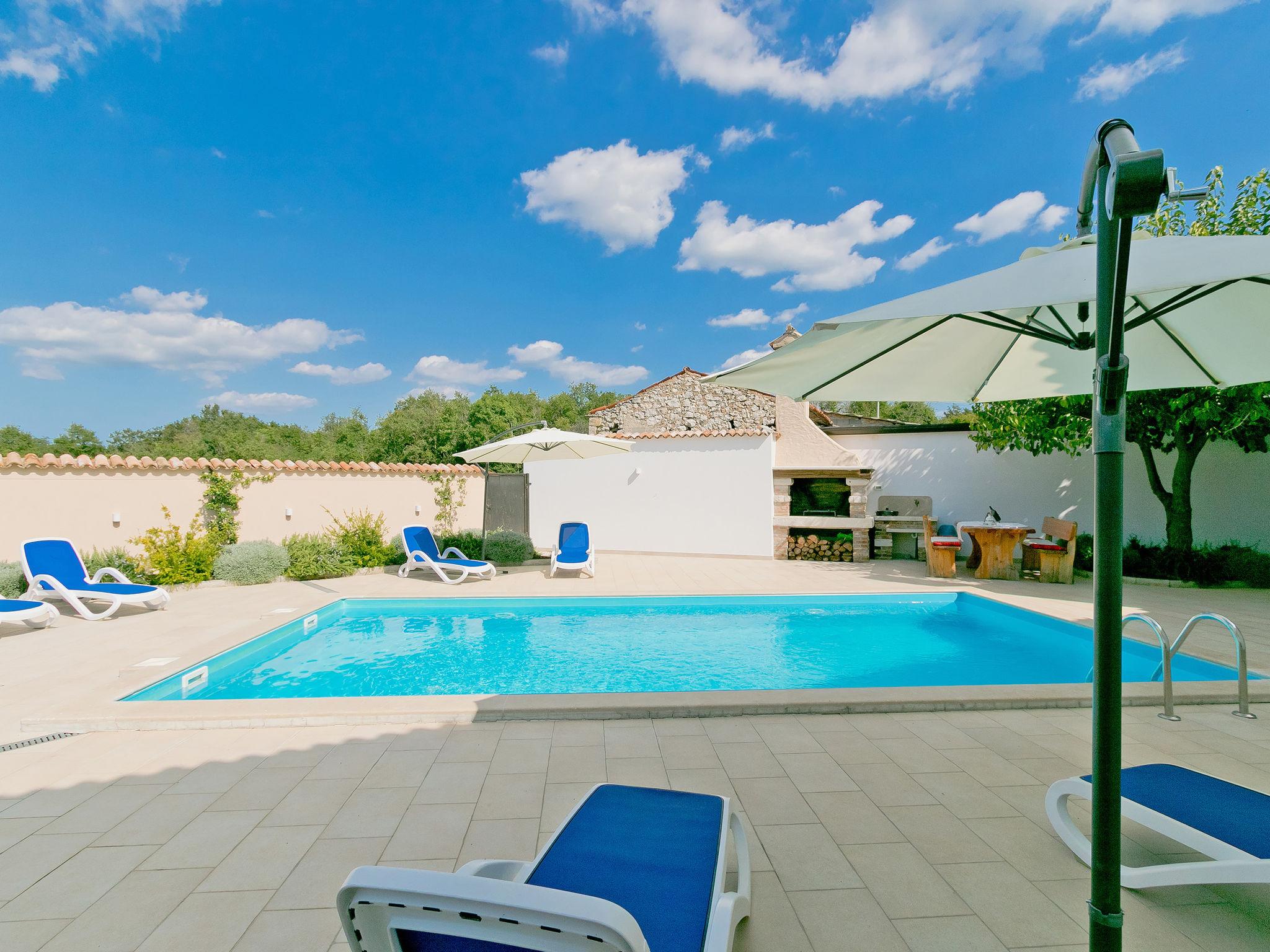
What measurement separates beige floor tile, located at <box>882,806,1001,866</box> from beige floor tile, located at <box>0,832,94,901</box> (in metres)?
3.57

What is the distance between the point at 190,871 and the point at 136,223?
28204mm

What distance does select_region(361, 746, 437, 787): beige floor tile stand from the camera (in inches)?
122

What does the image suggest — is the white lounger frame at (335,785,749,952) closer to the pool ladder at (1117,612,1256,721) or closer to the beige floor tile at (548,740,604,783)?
the beige floor tile at (548,740,604,783)

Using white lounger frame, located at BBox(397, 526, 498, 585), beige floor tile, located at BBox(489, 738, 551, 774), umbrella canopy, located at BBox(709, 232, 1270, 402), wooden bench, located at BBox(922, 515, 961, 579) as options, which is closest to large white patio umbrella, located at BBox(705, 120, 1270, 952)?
umbrella canopy, located at BBox(709, 232, 1270, 402)

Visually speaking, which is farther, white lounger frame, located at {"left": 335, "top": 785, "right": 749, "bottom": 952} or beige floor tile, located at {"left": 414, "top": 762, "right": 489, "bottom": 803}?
beige floor tile, located at {"left": 414, "top": 762, "right": 489, "bottom": 803}

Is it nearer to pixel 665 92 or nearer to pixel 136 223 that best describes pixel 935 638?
pixel 665 92

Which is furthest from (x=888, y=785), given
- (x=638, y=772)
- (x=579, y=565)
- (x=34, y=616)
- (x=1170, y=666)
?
(x=34, y=616)

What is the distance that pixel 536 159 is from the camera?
17.5 m

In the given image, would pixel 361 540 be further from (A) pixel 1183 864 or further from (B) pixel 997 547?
(A) pixel 1183 864

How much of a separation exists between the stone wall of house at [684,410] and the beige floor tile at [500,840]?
13.4m

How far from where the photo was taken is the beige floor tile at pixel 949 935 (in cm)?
194

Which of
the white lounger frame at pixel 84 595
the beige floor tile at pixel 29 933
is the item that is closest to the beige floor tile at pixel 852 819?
the beige floor tile at pixel 29 933

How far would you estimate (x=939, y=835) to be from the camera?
260 centimetres

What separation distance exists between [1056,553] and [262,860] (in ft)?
33.8
